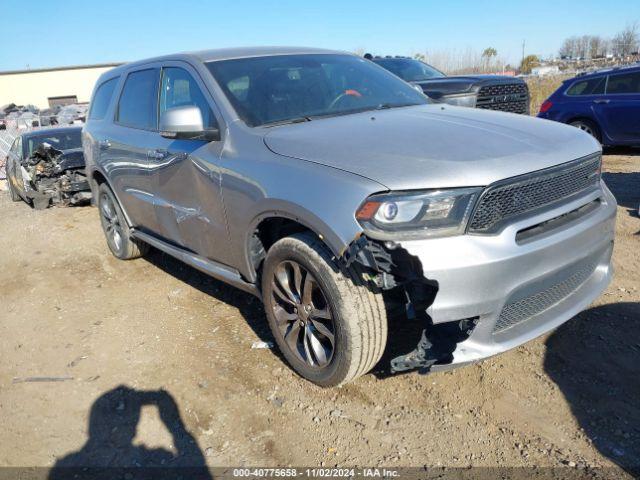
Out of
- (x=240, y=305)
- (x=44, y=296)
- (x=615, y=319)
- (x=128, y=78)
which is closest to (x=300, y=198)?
(x=240, y=305)

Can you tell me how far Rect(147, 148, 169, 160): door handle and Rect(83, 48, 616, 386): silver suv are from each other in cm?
2

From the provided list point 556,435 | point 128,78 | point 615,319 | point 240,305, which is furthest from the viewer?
point 128,78

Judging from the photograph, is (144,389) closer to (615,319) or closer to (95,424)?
(95,424)

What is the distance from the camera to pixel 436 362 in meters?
2.41

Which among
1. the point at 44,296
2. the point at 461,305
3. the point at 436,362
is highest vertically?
the point at 461,305

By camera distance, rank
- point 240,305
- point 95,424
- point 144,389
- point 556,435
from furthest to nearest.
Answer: point 240,305, point 144,389, point 95,424, point 556,435

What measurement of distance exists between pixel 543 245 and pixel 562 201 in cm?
36

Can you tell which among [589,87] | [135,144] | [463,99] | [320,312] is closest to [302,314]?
[320,312]

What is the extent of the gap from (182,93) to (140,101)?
0.90m

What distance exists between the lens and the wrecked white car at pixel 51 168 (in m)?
8.77

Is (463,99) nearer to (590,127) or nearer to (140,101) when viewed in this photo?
(590,127)

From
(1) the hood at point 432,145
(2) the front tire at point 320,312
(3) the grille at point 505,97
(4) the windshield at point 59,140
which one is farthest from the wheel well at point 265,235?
(4) the windshield at point 59,140

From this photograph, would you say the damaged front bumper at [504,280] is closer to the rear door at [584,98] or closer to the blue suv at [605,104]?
the blue suv at [605,104]

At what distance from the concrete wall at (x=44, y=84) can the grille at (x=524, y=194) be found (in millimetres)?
52943
